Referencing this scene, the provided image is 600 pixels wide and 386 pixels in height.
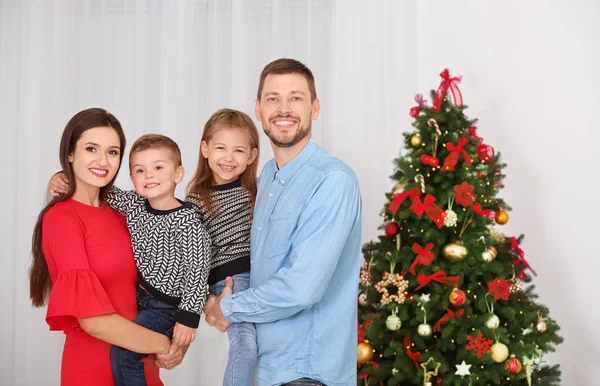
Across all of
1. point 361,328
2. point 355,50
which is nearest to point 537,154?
point 355,50

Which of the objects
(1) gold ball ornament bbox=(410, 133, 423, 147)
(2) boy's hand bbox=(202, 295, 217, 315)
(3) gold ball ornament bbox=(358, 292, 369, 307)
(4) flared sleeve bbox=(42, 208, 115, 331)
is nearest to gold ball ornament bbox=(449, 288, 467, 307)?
(3) gold ball ornament bbox=(358, 292, 369, 307)

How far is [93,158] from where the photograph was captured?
7.16ft

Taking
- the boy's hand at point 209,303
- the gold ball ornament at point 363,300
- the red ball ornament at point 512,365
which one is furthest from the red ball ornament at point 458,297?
the boy's hand at point 209,303

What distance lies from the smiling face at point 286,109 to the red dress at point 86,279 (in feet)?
2.21

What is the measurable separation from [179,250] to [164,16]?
2996 mm

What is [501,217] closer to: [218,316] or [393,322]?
[393,322]

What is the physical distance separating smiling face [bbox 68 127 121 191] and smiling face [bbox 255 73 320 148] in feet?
1.84

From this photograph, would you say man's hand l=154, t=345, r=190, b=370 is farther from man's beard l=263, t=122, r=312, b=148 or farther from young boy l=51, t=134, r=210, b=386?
man's beard l=263, t=122, r=312, b=148

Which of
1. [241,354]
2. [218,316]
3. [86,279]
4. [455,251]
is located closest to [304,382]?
[241,354]

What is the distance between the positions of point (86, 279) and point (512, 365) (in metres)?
2.20

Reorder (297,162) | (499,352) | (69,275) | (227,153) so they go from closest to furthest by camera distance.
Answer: (69,275) → (297,162) → (227,153) → (499,352)

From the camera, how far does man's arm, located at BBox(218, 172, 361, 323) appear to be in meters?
1.89

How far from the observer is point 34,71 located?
483cm
